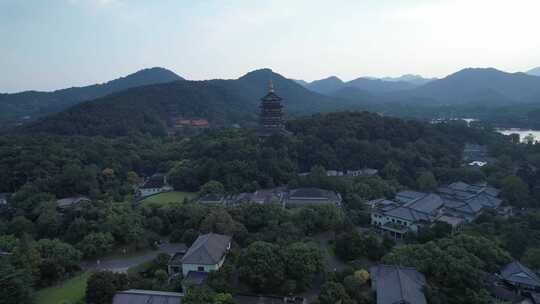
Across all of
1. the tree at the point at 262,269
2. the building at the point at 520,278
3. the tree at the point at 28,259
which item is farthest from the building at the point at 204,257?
the building at the point at 520,278

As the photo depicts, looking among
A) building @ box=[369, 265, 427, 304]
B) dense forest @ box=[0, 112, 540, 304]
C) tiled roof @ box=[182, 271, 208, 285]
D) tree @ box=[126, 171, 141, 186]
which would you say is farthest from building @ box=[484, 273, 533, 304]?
tree @ box=[126, 171, 141, 186]

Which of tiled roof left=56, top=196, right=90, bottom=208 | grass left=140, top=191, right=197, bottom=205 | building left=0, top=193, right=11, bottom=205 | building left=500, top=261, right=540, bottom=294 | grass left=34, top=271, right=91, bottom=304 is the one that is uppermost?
tiled roof left=56, top=196, right=90, bottom=208

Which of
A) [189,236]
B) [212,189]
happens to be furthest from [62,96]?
[189,236]

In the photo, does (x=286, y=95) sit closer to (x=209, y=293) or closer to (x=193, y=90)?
(x=193, y=90)

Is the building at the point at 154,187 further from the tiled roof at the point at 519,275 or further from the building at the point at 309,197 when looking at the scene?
the tiled roof at the point at 519,275

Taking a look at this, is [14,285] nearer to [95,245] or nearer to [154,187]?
[95,245]

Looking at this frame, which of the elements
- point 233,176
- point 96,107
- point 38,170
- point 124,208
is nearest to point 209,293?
point 124,208

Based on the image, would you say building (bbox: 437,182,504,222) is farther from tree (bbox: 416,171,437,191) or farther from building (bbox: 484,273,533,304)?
building (bbox: 484,273,533,304)
